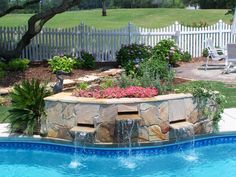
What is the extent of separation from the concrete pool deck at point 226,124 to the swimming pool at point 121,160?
0.57 feet

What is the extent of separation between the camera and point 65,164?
24.0 ft

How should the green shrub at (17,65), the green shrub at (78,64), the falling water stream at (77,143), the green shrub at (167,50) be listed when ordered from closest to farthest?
the falling water stream at (77,143) < the green shrub at (17,65) < the green shrub at (78,64) < the green shrub at (167,50)

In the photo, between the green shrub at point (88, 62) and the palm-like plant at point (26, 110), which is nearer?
the palm-like plant at point (26, 110)

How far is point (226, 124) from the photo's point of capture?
862cm

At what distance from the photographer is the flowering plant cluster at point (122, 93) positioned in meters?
7.85

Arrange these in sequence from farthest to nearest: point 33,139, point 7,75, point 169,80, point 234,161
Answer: point 7,75
point 169,80
point 33,139
point 234,161

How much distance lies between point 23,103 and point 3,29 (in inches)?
322

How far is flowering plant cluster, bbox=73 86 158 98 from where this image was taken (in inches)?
309

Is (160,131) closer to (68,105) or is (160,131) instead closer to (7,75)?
(68,105)

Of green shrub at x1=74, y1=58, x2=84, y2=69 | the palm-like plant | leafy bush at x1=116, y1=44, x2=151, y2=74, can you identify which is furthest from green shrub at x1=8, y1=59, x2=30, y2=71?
the palm-like plant

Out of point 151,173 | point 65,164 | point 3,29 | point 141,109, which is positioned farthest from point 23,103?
point 3,29

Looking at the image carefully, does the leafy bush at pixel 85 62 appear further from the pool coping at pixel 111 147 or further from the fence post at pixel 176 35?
the pool coping at pixel 111 147

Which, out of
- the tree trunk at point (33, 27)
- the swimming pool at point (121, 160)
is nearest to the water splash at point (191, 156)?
Result: the swimming pool at point (121, 160)

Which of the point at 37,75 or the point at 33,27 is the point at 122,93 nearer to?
the point at 37,75
